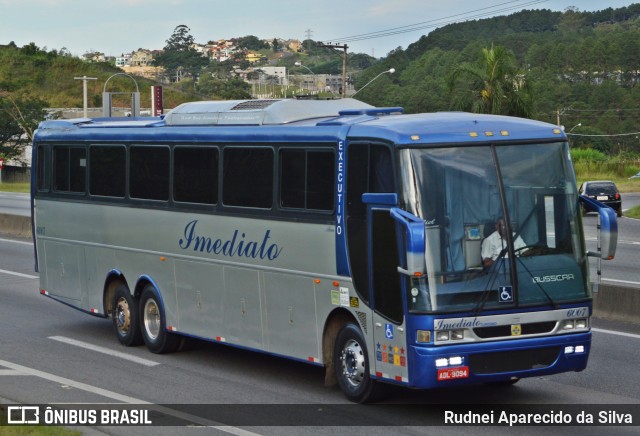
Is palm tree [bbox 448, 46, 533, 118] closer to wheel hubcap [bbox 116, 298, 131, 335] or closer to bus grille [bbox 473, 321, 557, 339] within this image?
wheel hubcap [bbox 116, 298, 131, 335]

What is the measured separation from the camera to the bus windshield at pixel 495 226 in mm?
10812

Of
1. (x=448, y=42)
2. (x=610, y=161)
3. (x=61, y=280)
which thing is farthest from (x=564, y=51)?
(x=61, y=280)

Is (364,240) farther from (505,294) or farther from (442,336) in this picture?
(505,294)

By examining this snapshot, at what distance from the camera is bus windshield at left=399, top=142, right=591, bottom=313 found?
10812mm

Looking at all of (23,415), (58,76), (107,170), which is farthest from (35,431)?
(58,76)

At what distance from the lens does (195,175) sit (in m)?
14.7

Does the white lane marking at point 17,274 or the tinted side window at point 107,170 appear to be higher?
the tinted side window at point 107,170

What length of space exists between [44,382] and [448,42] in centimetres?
17743

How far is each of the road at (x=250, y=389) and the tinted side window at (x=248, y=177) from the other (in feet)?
6.88

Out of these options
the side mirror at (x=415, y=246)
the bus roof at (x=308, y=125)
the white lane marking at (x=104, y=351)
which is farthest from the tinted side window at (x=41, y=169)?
the side mirror at (x=415, y=246)

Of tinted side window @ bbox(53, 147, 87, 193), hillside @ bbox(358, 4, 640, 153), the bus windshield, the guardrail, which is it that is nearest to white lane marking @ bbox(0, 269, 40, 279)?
tinted side window @ bbox(53, 147, 87, 193)

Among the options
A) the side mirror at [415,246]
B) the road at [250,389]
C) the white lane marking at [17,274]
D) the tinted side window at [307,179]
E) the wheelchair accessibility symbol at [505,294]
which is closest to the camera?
the side mirror at [415,246]

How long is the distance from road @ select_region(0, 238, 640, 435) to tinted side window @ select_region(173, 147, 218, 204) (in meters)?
2.12

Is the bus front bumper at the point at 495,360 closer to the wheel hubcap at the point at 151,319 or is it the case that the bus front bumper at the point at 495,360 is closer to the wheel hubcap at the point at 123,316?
the wheel hubcap at the point at 151,319
